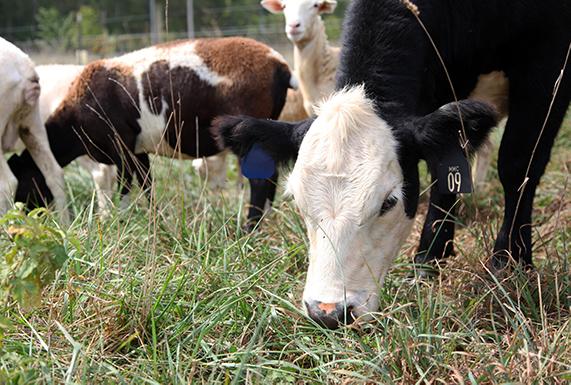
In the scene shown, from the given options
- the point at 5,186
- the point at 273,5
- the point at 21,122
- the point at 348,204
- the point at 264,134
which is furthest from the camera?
the point at 273,5

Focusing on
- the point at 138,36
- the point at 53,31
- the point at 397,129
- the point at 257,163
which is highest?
the point at 397,129

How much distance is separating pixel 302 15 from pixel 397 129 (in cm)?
454

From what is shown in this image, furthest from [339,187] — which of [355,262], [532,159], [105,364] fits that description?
[532,159]

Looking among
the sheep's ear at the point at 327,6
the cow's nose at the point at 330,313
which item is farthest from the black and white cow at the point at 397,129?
the sheep's ear at the point at 327,6

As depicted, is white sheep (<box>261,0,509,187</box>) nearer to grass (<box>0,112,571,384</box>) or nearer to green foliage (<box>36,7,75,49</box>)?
grass (<box>0,112,571,384</box>)

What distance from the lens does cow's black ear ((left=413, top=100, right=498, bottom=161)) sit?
362 centimetres

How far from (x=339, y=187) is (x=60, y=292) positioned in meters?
1.45

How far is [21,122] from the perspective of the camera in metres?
6.20

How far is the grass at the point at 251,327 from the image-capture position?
3.17 meters

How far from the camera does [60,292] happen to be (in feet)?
12.5

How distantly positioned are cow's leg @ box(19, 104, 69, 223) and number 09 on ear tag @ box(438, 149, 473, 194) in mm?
3419

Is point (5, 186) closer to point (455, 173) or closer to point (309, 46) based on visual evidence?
point (455, 173)

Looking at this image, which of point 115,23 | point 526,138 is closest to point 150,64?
point 526,138

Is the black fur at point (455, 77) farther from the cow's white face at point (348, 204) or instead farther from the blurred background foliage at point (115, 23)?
the blurred background foliage at point (115, 23)
